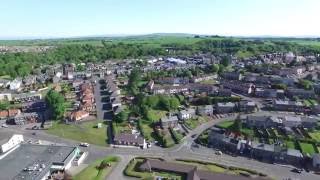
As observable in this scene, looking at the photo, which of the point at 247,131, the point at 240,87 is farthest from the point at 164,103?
the point at 240,87

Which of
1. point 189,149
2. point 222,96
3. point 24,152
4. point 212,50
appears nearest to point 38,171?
point 24,152

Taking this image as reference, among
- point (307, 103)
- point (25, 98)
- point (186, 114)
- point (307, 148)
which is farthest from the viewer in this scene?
point (25, 98)

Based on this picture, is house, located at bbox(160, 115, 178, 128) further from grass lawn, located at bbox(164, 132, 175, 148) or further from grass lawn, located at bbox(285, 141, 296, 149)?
grass lawn, located at bbox(285, 141, 296, 149)

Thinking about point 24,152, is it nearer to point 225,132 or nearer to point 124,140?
point 124,140

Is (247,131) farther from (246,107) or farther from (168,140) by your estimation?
(168,140)

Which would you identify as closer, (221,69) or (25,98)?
(25,98)

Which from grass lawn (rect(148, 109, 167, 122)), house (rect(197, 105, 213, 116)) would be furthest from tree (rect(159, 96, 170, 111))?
house (rect(197, 105, 213, 116))
